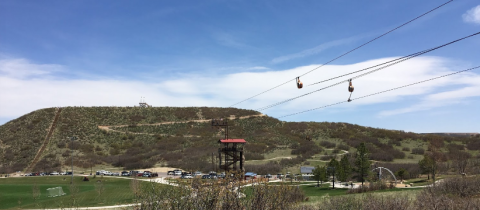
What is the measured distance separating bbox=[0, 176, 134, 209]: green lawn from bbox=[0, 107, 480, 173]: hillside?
1748 centimetres

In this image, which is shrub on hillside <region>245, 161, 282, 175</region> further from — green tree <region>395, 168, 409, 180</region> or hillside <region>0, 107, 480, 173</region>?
green tree <region>395, 168, 409, 180</region>

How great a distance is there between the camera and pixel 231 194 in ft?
36.2

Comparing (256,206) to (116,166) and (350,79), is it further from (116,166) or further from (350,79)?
(116,166)

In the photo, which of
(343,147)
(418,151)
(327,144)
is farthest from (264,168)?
(418,151)

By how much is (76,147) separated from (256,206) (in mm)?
84838

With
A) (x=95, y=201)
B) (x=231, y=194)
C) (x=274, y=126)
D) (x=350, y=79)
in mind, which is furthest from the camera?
(x=274, y=126)

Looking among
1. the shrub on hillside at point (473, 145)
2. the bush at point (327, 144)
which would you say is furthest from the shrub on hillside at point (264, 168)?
the shrub on hillside at point (473, 145)

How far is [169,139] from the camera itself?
305 ft

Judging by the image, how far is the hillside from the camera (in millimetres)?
76000

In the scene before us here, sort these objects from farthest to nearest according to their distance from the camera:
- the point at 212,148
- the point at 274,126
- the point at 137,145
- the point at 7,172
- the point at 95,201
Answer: the point at 274,126, the point at 137,145, the point at 212,148, the point at 7,172, the point at 95,201

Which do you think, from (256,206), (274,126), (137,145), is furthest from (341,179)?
(274,126)

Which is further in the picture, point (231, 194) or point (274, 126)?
point (274, 126)

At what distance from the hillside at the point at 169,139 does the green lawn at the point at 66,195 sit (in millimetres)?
17481

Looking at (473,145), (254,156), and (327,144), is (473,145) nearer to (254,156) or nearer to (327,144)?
(327,144)
